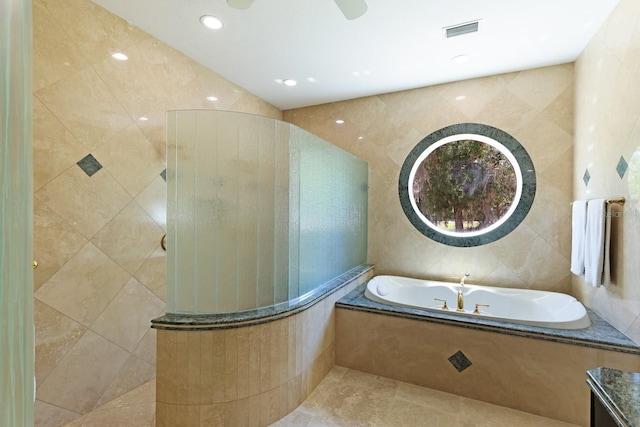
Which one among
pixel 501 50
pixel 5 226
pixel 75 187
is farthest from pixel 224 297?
pixel 501 50

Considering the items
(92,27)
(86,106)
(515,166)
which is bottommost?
(515,166)

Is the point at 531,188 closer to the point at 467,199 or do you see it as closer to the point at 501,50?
the point at 467,199

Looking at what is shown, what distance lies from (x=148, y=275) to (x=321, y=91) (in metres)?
2.46

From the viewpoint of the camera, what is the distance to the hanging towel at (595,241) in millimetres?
1913

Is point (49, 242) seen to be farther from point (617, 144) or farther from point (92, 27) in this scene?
point (617, 144)

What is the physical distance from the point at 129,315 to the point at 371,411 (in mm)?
1794

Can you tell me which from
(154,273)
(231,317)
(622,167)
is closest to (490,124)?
(622,167)

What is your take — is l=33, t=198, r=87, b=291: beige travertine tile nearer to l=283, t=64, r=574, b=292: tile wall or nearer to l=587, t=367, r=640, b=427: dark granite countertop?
l=587, t=367, r=640, b=427: dark granite countertop

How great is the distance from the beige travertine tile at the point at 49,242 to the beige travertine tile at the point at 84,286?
0.04 meters

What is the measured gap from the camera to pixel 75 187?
180cm

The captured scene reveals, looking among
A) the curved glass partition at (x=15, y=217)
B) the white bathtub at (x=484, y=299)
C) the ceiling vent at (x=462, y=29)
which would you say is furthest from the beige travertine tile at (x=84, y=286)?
the ceiling vent at (x=462, y=29)

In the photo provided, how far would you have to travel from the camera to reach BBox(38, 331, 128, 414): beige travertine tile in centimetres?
171

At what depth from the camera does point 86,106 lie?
6.02 feet

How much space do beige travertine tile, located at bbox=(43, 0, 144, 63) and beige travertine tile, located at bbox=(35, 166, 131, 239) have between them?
2.51 feet
